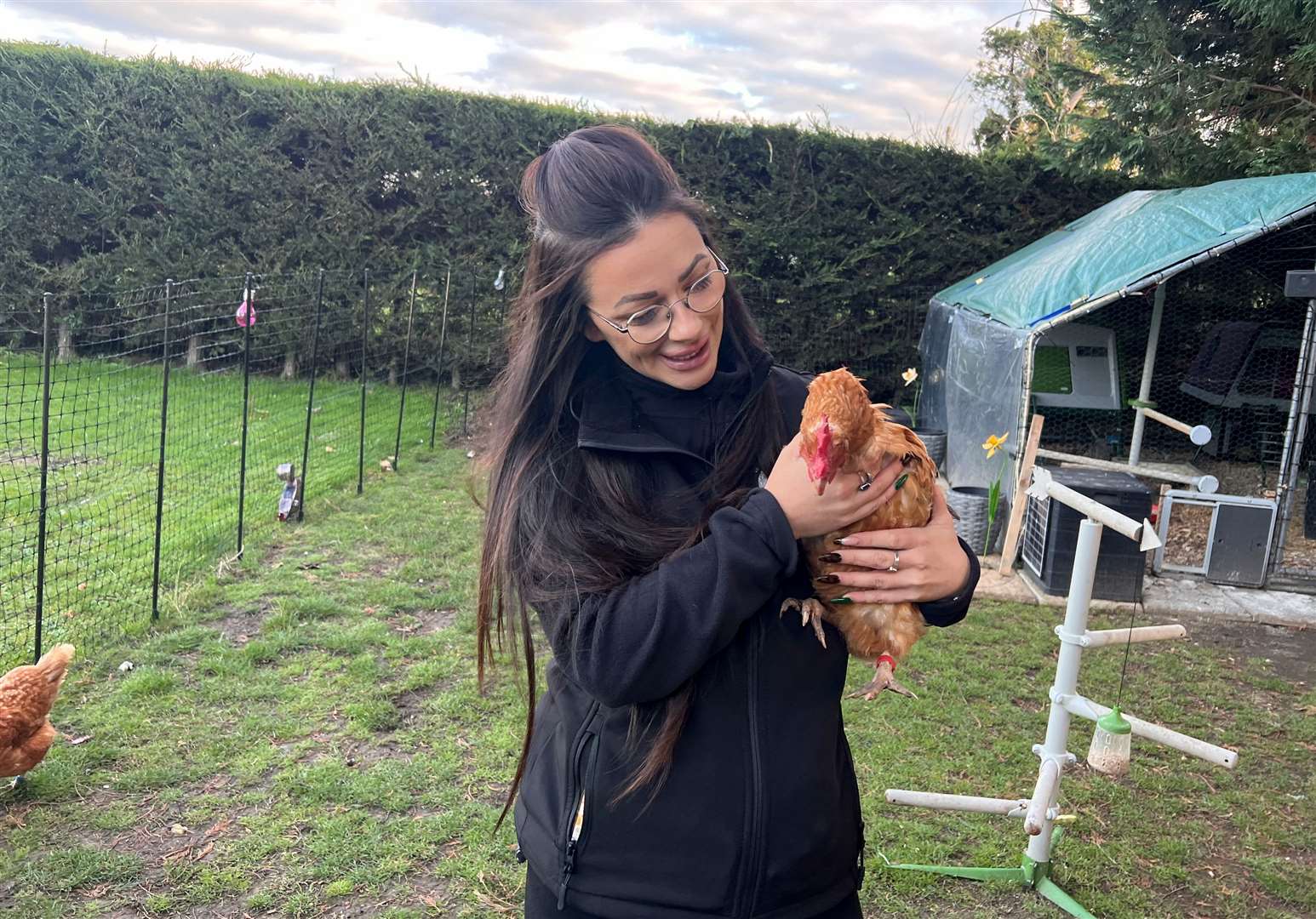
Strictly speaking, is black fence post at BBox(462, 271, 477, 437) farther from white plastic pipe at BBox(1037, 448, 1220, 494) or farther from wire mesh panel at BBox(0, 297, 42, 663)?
white plastic pipe at BBox(1037, 448, 1220, 494)

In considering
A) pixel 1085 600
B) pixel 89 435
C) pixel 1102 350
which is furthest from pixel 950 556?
pixel 89 435

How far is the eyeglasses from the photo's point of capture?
1340mm

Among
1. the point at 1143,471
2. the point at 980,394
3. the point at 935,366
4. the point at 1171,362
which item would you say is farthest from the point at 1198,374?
the point at 980,394

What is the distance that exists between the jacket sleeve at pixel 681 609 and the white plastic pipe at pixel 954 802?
5.94 ft

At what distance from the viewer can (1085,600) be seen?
8.38ft

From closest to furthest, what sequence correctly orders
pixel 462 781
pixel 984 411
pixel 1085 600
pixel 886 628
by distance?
pixel 886 628, pixel 1085 600, pixel 462 781, pixel 984 411

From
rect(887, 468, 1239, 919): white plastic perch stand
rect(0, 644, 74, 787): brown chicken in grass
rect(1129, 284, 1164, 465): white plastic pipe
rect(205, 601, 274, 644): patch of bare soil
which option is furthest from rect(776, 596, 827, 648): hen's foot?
rect(1129, 284, 1164, 465): white plastic pipe

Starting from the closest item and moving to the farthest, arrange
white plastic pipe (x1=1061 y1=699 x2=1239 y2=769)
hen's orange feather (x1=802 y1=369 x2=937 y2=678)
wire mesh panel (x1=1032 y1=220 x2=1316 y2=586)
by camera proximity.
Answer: hen's orange feather (x1=802 y1=369 x2=937 y2=678)
white plastic pipe (x1=1061 y1=699 x2=1239 y2=769)
wire mesh panel (x1=1032 y1=220 x2=1316 y2=586)

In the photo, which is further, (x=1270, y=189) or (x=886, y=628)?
(x=1270, y=189)

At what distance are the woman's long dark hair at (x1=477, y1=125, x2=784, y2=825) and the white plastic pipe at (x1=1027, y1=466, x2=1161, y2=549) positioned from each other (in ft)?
3.99

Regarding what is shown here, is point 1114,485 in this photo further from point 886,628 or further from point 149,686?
point 149,686

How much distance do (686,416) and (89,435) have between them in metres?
7.81

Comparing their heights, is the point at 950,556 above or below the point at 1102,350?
below

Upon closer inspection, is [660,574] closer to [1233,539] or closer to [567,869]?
[567,869]
